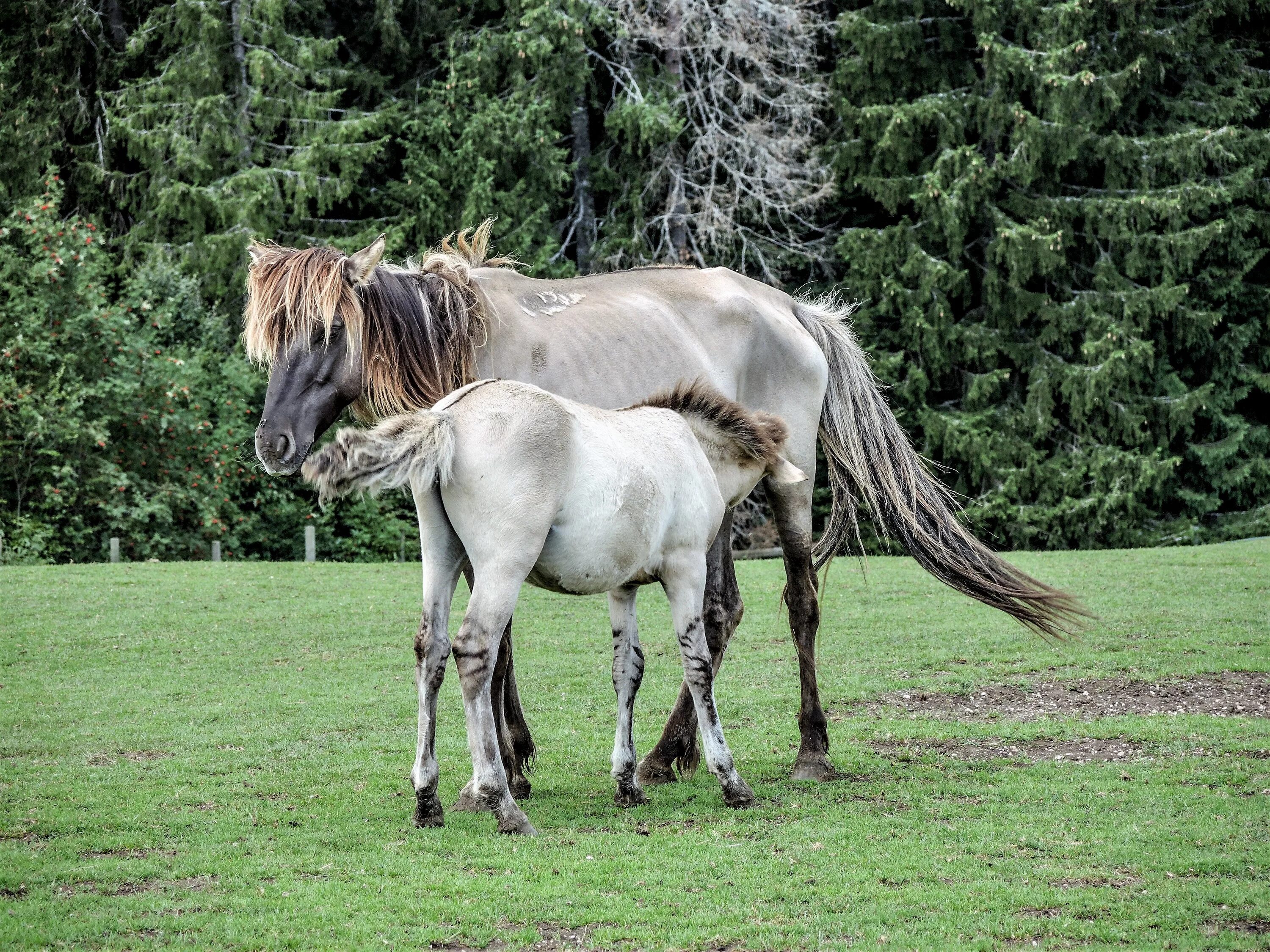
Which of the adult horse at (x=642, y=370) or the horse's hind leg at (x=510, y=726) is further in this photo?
the horse's hind leg at (x=510, y=726)

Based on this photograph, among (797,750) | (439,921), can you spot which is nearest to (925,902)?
(439,921)

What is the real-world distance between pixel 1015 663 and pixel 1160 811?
463 centimetres

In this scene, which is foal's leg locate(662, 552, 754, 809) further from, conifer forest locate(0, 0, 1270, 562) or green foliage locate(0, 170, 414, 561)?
conifer forest locate(0, 0, 1270, 562)

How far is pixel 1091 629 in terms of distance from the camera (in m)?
12.5

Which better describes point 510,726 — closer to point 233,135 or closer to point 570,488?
point 570,488

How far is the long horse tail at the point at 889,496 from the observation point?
820cm

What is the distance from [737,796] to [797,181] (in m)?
19.9

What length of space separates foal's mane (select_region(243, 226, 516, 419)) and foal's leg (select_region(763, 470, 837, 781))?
2.03 m

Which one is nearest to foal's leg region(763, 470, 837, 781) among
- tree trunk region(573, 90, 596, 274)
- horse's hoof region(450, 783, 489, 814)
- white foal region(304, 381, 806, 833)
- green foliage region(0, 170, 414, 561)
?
white foal region(304, 381, 806, 833)

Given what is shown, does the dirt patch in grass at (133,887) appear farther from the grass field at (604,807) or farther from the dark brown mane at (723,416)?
the dark brown mane at (723,416)

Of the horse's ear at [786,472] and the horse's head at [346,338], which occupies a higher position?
the horse's head at [346,338]

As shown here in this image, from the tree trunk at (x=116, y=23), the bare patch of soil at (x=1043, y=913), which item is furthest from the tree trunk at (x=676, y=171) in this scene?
the bare patch of soil at (x=1043, y=913)

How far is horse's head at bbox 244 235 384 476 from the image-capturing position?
6410 millimetres

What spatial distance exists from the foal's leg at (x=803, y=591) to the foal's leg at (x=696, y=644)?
1.13 m
